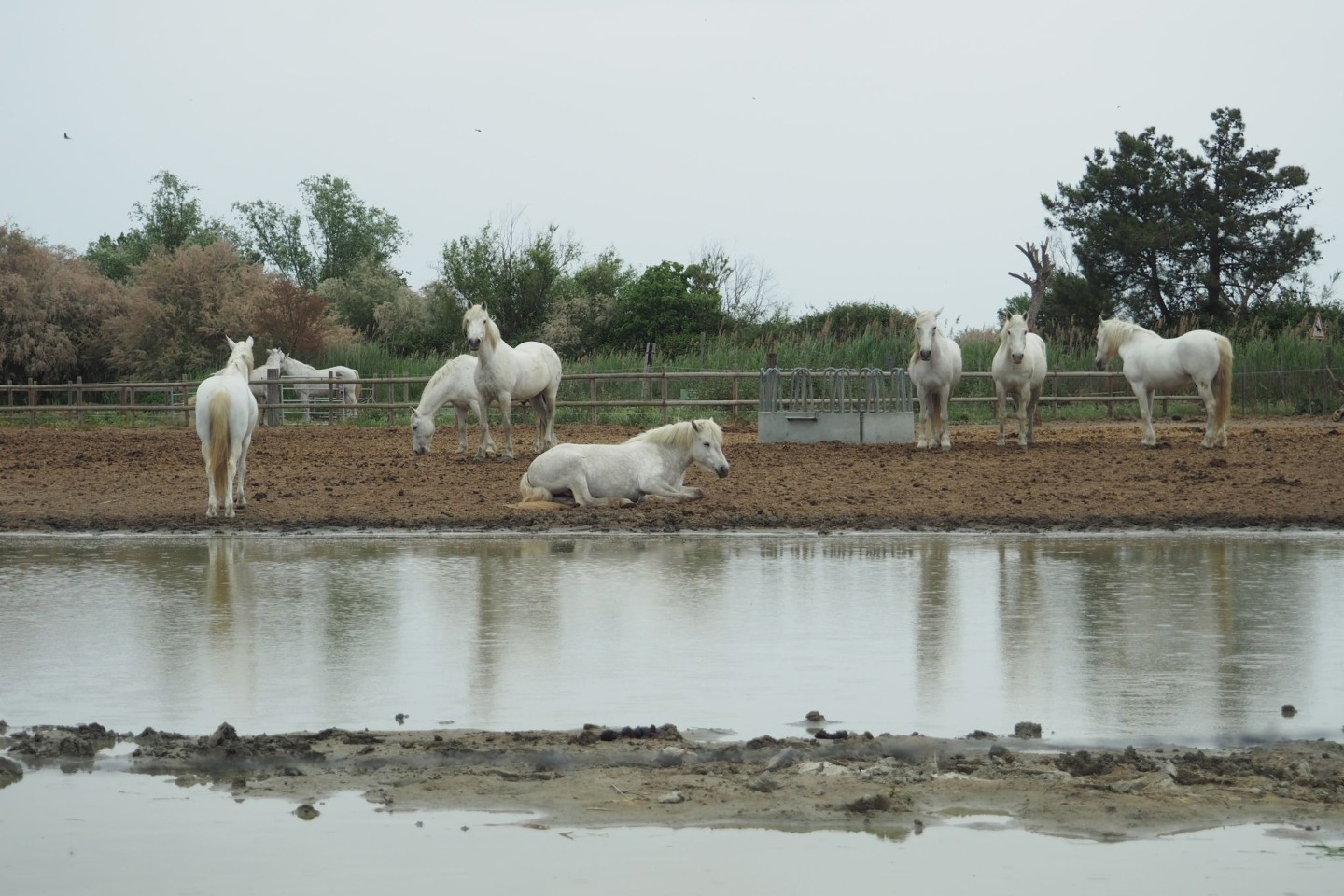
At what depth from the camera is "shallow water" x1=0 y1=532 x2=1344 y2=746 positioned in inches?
223

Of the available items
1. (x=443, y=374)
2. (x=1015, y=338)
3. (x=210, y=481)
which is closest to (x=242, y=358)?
(x=210, y=481)

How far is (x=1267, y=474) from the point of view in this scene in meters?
15.5

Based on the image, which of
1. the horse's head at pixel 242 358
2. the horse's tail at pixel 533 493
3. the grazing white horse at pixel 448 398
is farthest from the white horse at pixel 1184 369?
the horse's head at pixel 242 358

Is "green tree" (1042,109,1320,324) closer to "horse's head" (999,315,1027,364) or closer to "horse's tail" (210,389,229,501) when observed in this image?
"horse's head" (999,315,1027,364)

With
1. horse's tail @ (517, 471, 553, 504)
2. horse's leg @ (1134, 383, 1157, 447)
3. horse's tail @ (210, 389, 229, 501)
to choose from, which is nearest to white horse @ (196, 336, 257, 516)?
horse's tail @ (210, 389, 229, 501)

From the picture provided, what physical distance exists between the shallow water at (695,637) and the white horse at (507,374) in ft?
25.0

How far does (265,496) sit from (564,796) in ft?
35.3

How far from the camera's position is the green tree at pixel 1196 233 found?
42.7m

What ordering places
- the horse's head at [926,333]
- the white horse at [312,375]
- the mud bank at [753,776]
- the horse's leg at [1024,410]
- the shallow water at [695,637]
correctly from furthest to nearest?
the white horse at [312,375]
the horse's leg at [1024,410]
the horse's head at [926,333]
the shallow water at [695,637]
the mud bank at [753,776]

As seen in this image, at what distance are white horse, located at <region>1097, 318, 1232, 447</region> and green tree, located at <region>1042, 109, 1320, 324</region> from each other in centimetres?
2329

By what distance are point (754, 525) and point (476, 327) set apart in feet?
23.6

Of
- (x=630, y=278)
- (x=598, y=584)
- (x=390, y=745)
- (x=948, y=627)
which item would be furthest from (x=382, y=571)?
(x=630, y=278)

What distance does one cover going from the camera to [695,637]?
7305mm

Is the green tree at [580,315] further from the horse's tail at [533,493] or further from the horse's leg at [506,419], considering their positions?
the horse's tail at [533,493]
